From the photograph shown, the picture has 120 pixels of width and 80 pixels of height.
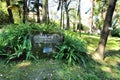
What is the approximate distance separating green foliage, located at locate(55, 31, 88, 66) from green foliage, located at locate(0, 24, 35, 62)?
1009 mm

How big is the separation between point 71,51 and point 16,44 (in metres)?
1.85

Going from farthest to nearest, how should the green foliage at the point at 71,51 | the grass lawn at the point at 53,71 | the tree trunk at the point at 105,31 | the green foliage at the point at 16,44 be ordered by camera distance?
the tree trunk at the point at 105,31 < the green foliage at the point at 71,51 < the green foliage at the point at 16,44 < the grass lawn at the point at 53,71

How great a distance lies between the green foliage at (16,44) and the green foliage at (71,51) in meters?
1.01

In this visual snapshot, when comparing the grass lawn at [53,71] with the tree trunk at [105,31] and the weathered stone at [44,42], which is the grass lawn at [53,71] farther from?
the tree trunk at [105,31]

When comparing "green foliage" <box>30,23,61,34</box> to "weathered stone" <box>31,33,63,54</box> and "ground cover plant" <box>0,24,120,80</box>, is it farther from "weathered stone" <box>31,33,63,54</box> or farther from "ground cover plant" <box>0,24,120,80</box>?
"weathered stone" <box>31,33,63,54</box>

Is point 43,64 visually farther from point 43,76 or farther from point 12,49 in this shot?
point 12,49

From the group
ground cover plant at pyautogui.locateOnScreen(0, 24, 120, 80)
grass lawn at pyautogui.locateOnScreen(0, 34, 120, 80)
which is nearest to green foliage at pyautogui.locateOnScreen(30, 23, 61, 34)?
ground cover plant at pyautogui.locateOnScreen(0, 24, 120, 80)

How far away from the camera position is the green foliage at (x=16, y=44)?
20.8ft

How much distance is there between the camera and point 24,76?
18.5 ft


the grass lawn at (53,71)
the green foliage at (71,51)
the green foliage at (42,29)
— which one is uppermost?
the green foliage at (42,29)

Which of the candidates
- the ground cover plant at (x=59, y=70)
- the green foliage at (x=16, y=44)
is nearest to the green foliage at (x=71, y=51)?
the ground cover plant at (x=59, y=70)

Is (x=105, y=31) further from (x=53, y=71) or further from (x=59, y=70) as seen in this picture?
(x=53, y=71)

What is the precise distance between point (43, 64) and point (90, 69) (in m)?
1.64

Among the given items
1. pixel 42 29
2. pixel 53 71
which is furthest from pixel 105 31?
pixel 53 71
